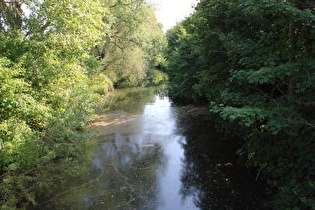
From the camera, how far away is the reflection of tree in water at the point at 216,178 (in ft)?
22.1

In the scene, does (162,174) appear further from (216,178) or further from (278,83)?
(278,83)

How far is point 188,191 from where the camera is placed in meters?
7.39

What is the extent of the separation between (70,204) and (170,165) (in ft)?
13.4

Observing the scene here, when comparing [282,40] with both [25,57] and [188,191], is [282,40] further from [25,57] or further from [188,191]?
[25,57]

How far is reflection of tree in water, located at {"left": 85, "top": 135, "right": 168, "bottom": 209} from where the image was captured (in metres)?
6.90

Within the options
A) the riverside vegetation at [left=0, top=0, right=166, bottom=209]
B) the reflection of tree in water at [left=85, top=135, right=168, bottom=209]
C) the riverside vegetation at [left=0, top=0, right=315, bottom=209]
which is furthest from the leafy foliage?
the riverside vegetation at [left=0, top=0, right=166, bottom=209]

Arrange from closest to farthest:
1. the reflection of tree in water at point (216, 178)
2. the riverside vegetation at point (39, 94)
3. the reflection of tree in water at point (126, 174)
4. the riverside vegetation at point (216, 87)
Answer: the riverside vegetation at point (216, 87), the riverside vegetation at point (39, 94), the reflection of tree in water at point (216, 178), the reflection of tree in water at point (126, 174)

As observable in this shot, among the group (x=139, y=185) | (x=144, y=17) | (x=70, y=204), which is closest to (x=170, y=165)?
(x=139, y=185)

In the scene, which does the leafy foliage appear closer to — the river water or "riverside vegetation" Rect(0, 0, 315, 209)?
"riverside vegetation" Rect(0, 0, 315, 209)

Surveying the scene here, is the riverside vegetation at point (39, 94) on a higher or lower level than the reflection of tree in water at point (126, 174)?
higher

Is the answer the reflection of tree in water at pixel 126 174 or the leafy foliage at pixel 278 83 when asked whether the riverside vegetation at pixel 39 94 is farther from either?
the leafy foliage at pixel 278 83

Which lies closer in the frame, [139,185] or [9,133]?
[9,133]

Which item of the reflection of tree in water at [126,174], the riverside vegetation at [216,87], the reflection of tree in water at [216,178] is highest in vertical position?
the riverside vegetation at [216,87]

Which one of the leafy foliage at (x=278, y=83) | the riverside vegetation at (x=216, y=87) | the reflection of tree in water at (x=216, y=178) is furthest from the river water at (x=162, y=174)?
the leafy foliage at (x=278, y=83)
